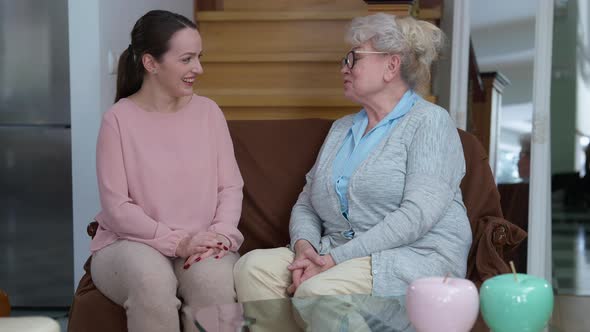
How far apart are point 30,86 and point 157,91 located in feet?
4.02

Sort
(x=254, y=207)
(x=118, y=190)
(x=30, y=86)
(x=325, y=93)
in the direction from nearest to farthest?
1. (x=118, y=190)
2. (x=254, y=207)
3. (x=30, y=86)
4. (x=325, y=93)

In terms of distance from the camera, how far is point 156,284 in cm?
240

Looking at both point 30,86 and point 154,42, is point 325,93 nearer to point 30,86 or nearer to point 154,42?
point 30,86

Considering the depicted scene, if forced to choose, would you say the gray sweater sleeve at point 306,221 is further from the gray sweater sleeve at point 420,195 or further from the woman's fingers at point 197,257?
the woman's fingers at point 197,257

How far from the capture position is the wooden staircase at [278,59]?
14.0 ft

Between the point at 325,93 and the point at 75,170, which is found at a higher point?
the point at 325,93

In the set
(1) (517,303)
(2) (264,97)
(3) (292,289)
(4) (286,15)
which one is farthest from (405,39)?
(4) (286,15)

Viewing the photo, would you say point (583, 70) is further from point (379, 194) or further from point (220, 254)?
point (220, 254)

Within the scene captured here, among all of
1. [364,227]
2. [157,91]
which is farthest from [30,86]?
[364,227]

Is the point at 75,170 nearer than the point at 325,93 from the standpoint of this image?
Yes

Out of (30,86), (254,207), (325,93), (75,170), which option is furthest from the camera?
(325,93)

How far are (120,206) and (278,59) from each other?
6.67ft

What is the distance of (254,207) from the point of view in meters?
3.00

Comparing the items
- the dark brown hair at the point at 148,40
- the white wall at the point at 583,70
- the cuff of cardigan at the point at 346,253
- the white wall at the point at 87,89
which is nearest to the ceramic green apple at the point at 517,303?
the cuff of cardigan at the point at 346,253
